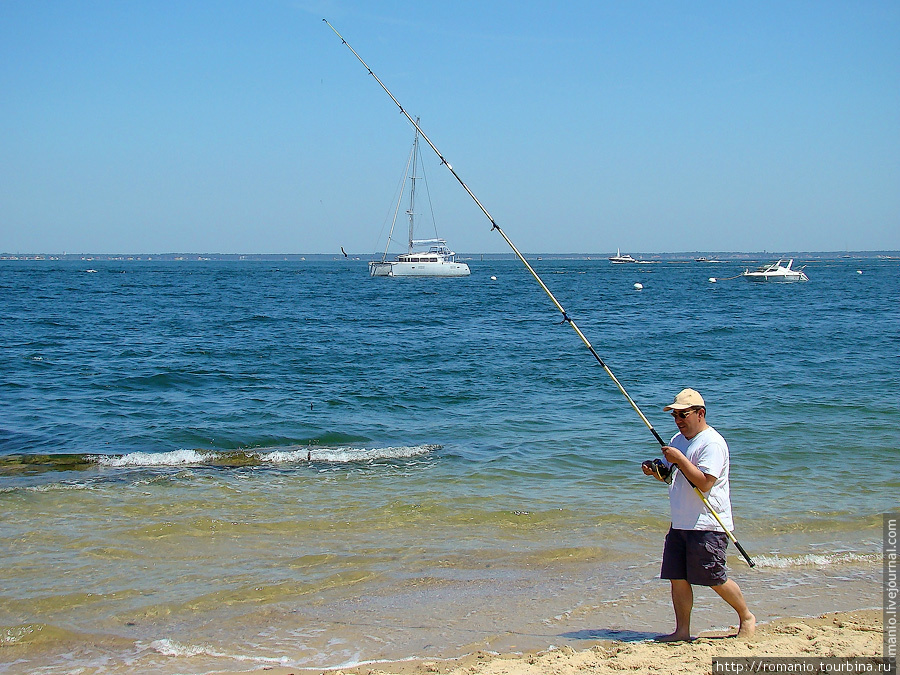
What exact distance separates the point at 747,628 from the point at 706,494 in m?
0.96

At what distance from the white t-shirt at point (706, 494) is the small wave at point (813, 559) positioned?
7.51ft

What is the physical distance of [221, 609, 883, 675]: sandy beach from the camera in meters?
4.39

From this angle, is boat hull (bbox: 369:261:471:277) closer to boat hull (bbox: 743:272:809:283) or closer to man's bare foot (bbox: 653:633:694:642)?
boat hull (bbox: 743:272:809:283)

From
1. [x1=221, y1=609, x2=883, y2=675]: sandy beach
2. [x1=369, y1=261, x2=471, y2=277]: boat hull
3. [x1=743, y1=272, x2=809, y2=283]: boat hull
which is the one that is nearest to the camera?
[x1=221, y1=609, x2=883, y2=675]: sandy beach

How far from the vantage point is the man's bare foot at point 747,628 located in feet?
15.6

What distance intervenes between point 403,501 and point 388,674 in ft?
13.2

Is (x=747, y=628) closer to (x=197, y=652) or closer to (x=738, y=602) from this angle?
(x=738, y=602)

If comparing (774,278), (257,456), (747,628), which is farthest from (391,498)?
(774,278)

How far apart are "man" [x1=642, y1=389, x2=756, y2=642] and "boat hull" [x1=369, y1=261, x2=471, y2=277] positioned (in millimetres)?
74989

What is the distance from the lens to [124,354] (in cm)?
2042

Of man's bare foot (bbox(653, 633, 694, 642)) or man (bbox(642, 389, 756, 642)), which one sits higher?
man (bbox(642, 389, 756, 642))

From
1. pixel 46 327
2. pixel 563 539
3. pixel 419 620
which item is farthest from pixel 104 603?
pixel 46 327

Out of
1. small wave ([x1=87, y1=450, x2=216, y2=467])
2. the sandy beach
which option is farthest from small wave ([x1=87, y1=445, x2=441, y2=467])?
the sandy beach

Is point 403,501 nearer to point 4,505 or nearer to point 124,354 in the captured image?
point 4,505
